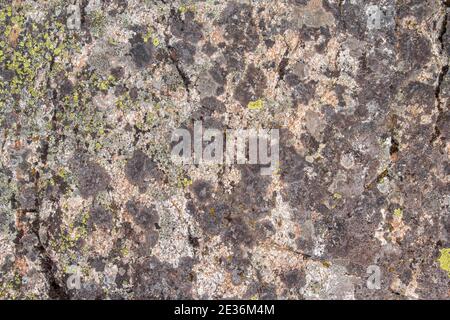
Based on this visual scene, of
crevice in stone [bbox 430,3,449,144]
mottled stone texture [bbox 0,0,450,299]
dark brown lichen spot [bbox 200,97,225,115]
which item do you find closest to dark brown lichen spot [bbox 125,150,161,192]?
mottled stone texture [bbox 0,0,450,299]

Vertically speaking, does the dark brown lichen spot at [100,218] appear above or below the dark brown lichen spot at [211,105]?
below

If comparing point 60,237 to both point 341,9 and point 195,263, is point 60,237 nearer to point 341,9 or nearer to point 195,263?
point 195,263

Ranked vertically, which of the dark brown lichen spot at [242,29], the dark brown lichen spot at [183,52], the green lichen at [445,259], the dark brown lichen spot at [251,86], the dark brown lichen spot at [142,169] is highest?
the dark brown lichen spot at [242,29]

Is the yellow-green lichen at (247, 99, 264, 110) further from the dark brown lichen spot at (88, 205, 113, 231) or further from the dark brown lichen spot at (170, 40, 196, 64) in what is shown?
the dark brown lichen spot at (88, 205, 113, 231)

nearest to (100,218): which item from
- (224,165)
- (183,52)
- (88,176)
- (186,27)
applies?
(88,176)

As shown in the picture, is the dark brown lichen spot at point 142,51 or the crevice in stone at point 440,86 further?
the dark brown lichen spot at point 142,51

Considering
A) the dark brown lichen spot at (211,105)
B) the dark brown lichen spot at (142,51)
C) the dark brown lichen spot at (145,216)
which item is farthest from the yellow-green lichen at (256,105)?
the dark brown lichen spot at (145,216)

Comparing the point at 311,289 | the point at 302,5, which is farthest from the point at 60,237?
the point at 302,5

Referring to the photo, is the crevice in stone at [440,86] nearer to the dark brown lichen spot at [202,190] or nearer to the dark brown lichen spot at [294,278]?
the dark brown lichen spot at [294,278]
